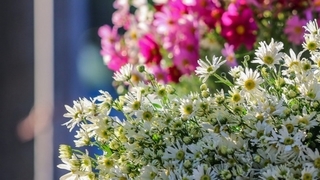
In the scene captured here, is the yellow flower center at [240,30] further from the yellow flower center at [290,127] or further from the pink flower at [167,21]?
the yellow flower center at [290,127]

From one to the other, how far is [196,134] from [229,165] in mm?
55

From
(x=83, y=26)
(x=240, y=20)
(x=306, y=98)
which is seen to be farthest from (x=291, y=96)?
(x=83, y=26)

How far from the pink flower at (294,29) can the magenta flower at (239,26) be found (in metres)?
0.05

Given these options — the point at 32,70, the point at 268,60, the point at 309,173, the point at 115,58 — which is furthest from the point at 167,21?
the point at 32,70

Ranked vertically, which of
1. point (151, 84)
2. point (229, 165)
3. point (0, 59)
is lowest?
point (229, 165)

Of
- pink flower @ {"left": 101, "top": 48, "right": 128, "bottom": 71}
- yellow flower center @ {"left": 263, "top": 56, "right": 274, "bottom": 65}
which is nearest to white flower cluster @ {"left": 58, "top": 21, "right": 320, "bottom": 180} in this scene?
yellow flower center @ {"left": 263, "top": 56, "right": 274, "bottom": 65}

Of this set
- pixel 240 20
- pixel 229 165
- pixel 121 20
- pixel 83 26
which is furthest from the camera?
pixel 83 26

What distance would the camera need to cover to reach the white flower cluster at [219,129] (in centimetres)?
58

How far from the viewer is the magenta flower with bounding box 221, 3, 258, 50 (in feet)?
3.20

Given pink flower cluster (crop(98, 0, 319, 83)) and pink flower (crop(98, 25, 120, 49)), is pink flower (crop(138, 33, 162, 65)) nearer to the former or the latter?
pink flower cluster (crop(98, 0, 319, 83))

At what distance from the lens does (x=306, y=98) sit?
0.60 metres

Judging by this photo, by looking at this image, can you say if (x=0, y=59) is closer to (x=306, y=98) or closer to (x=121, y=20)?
(x=121, y=20)

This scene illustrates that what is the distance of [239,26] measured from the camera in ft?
3.17

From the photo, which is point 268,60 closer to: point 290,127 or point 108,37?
point 290,127
